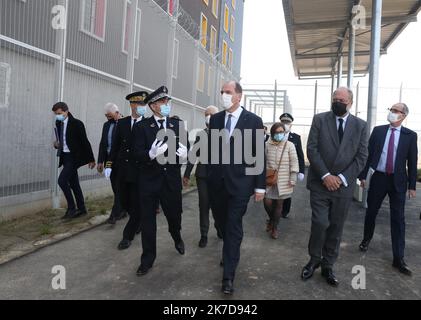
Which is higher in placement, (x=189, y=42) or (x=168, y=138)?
(x=189, y=42)

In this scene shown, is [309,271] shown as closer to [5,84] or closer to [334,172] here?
[334,172]

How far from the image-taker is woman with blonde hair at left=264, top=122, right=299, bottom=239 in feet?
19.5

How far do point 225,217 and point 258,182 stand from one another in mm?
513

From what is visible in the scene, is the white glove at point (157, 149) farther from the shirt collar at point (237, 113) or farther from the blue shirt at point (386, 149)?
the blue shirt at point (386, 149)

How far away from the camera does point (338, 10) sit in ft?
38.9

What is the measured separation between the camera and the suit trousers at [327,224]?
4.18 m

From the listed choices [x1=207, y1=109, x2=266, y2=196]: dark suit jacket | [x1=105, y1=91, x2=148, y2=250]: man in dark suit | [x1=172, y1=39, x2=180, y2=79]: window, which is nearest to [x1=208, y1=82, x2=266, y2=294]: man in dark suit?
[x1=207, y1=109, x2=266, y2=196]: dark suit jacket

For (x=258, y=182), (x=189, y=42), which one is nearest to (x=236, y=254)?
(x=258, y=182)

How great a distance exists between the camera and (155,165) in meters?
4.29

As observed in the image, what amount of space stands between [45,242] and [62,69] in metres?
3.19

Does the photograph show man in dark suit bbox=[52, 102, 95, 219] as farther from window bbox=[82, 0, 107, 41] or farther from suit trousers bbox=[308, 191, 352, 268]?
suit trousers bbox=[308, 191, 352, 268]

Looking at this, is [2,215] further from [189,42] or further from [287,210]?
[189,42]

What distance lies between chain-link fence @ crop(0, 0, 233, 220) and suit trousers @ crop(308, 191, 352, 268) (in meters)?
4.50

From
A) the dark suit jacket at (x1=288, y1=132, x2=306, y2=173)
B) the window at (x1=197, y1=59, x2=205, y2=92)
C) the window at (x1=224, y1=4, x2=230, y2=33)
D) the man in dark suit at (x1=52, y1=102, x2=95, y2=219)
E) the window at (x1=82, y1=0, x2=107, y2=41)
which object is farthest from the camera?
the window at (x1=224, y1=4, x2=230, y2=33)
